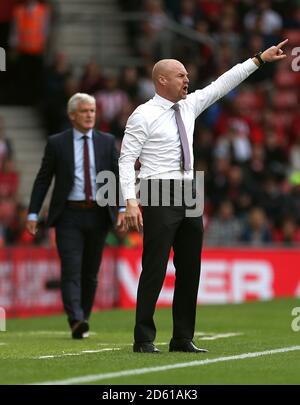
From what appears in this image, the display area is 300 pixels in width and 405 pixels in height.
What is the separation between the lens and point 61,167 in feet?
44.0

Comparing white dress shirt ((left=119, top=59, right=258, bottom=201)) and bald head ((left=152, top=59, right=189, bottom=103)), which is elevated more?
bald head ((left=152, top=59, right=189, bottom=103))

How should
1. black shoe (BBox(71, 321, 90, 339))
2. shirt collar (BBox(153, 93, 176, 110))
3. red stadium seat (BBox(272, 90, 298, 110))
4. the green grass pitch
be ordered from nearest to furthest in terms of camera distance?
the green grass pitch → shirt collar (BBox(153, 93, 176, 110)) → black shoe (BBox(71, 321, 90, 339)) → red stadium seat (BBox(272, 90, 298, 110))

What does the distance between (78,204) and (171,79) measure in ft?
9.64

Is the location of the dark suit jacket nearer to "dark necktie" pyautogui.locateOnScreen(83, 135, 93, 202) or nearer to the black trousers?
"dark necktie" pyautogui.locateOnScreen(83, 135, 93, 202)

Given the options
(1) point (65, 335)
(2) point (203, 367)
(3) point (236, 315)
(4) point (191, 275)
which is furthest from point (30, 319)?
(2) point (203, 367)

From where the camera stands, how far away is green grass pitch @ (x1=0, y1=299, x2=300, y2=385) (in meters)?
8.95

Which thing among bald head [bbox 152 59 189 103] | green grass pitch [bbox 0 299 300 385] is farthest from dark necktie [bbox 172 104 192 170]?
green grass pitch [bbox 0 299 300 385]

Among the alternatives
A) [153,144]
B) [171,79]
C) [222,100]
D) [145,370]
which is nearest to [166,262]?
[153,144]

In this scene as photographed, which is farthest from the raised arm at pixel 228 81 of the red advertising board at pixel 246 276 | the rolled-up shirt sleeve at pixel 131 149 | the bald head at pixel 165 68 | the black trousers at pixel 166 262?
the red advertising board at pixel 246 276

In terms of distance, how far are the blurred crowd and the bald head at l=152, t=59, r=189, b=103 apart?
9964 millimetres

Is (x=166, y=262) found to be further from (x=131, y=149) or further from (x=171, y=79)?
(x=171, y=79)

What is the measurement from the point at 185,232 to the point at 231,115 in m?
14.2

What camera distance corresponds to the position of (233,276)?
69.0 ft
